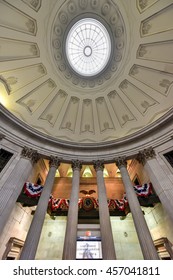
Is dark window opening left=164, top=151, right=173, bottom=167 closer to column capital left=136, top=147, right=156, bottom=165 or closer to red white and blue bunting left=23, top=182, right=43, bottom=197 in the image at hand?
column capital left=136, top=147, right=156, bottom=165

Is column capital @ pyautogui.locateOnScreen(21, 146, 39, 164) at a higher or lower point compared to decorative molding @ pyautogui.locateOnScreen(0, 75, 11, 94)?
lower

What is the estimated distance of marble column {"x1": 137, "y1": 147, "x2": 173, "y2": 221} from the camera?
8.41m

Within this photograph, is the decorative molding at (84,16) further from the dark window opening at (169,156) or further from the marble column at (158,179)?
the dark window opening at (169,156)

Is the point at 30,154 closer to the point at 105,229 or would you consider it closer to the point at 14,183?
the point at 14,183

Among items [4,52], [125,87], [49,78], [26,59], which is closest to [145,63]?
[125,87]

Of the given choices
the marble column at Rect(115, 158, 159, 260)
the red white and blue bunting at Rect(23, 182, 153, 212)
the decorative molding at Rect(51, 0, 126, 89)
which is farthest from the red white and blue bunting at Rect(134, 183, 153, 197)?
the decorative molding at Rect(51, 0, 126, 89)

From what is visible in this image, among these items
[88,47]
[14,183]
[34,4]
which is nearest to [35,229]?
[14,183]

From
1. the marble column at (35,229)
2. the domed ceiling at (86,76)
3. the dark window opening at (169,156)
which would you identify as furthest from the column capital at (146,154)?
the marble column at (35,229)

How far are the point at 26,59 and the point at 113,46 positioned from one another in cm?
877

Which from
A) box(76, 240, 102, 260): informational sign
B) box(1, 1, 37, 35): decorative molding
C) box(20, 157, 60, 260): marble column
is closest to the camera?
box(20, 157, 60, 260): marble column

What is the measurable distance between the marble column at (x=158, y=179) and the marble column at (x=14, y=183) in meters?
8.91

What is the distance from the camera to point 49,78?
48.6 feet

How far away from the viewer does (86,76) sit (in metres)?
16.5

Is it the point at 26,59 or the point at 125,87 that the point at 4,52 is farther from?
the point at 125,87
